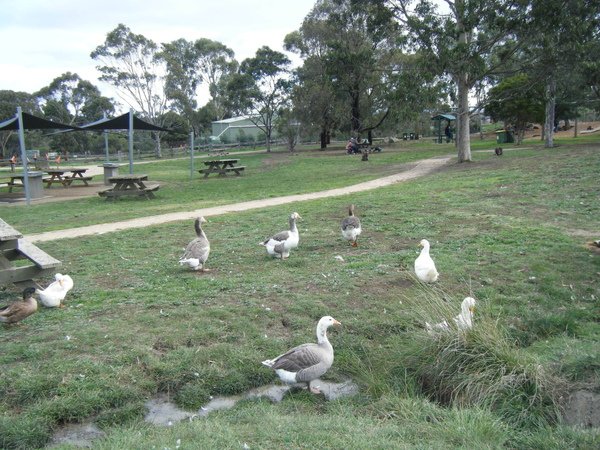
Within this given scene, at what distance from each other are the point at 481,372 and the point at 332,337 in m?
1.75

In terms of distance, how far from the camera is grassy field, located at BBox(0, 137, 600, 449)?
13.3 feet

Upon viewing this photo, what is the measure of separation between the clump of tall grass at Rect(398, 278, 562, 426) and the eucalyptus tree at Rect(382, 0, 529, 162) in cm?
1936

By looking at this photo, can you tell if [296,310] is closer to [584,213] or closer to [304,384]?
[304,384]

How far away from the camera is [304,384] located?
16.6ft

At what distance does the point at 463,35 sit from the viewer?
79.9 feet

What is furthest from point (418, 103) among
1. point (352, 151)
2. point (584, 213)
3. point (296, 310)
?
point (296, 310)

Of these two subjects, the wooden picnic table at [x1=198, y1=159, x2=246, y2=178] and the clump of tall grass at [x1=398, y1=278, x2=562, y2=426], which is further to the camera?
the wooden picnic table at [x1=198, y1=159, x2=246, y2=178]

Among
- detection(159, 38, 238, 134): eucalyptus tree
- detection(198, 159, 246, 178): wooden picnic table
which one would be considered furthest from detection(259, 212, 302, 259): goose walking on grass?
detection(159, 38, 238, 134): eucalyptus tree

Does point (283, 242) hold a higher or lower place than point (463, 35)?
lower

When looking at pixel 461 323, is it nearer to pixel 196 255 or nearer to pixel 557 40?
pixel 196 255

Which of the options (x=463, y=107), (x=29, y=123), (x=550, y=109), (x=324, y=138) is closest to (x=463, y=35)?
(x=463, y=107)

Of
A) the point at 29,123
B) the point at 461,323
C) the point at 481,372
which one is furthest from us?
the point at 29,123

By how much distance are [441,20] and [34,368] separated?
2355 centimetres

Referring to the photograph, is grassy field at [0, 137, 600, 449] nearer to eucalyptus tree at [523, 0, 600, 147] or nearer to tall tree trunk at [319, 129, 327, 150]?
eucalyptus tree at [523, 0, 600, 147]
